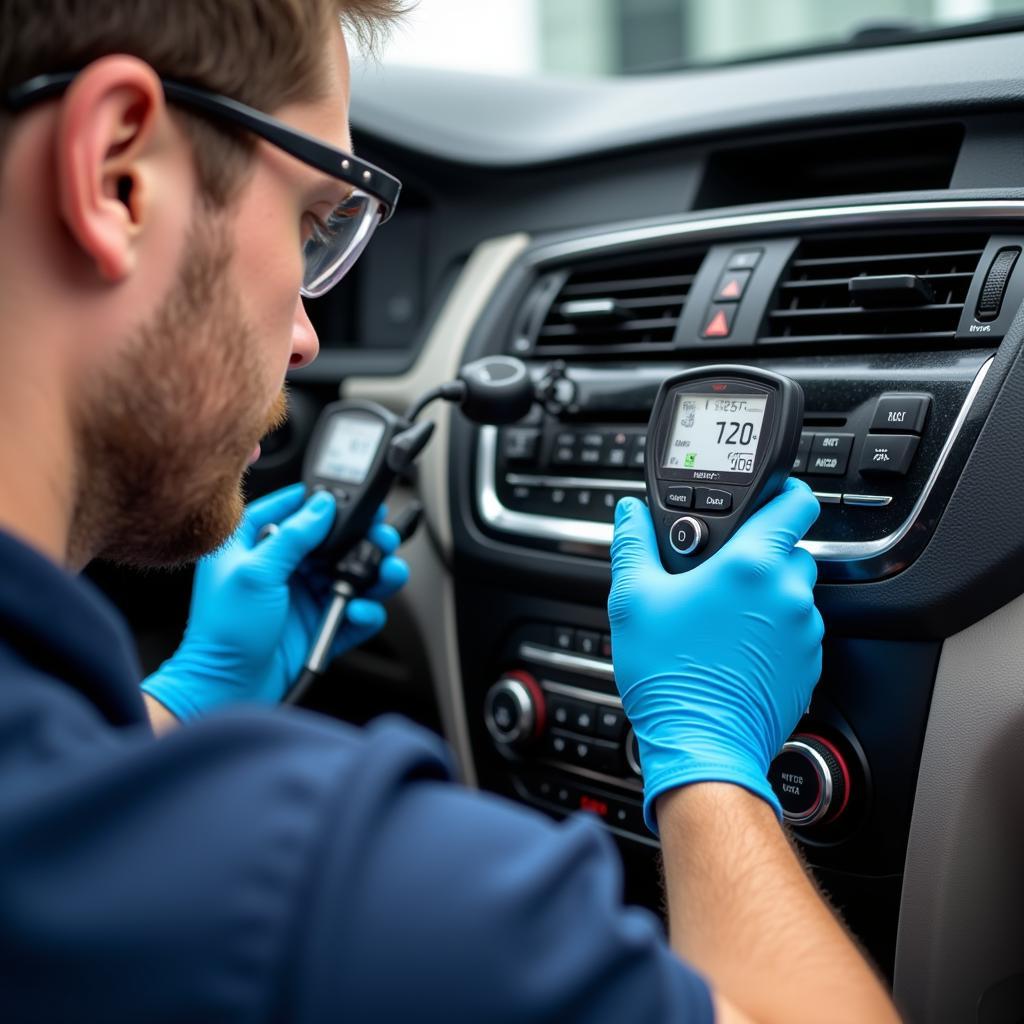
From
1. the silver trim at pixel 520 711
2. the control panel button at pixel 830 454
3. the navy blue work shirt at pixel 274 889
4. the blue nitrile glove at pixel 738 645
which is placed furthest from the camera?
the silver trim at pixel 520 711

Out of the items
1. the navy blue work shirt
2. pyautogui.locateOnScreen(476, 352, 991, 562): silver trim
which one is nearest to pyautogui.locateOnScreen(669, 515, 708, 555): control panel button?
pyautogui.locateOnScreen(476, 352, 991, 562): silver trim

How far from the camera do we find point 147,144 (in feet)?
2.16

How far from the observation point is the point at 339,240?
988mm

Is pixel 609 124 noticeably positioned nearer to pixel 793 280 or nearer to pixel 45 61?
pixel 793 280

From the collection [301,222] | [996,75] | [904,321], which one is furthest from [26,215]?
[996,75]

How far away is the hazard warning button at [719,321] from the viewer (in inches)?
46.6

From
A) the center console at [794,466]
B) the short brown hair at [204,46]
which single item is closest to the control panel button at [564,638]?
the center console at [794,466]

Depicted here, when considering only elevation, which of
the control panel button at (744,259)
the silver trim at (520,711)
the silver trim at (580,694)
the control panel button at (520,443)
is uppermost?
the control panel button at (744,259)

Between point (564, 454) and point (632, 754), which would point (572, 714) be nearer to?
point (632, 754)

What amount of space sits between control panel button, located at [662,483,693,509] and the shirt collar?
0.53m

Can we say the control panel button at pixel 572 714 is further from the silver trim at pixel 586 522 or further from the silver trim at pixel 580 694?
the silver trim at pixel 586 522

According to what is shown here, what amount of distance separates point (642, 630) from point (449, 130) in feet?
3.29

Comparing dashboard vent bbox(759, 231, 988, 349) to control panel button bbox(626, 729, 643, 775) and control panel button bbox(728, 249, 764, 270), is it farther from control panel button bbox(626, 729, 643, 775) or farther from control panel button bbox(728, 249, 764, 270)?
control panel button bbox(626, 729, 643, 775)

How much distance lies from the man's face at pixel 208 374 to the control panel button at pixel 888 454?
1.63 feet
